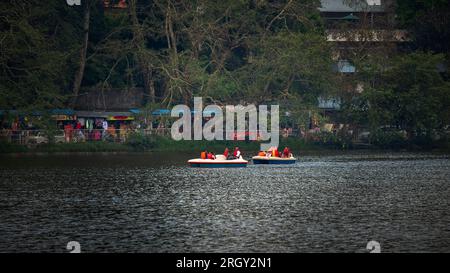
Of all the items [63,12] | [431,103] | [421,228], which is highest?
[63,12]

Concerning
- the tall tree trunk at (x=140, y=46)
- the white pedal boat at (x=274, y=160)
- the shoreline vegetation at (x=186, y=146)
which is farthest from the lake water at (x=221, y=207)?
the tall tree trunk at (x=140, y=46)

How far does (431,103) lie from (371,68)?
6599mm

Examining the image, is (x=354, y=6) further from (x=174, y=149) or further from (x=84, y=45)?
(x=84, y=45)

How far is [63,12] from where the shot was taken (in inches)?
3634

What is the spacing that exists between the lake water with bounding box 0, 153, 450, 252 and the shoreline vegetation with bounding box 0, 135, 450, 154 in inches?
234

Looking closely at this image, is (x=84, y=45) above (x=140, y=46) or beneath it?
above

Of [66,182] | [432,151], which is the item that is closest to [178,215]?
[66,182]

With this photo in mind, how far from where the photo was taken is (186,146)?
91125 millimetres

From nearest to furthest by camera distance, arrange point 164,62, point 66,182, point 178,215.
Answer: point 178,215
point 66,182
point 164,62

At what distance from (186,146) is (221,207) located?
41495 millimetres

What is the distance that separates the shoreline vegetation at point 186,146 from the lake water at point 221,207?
5939mm

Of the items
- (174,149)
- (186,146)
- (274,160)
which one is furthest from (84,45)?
(274,160)

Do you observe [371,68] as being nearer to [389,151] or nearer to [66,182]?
[389,151]

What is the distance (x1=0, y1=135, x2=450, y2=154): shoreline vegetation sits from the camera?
279 feet
